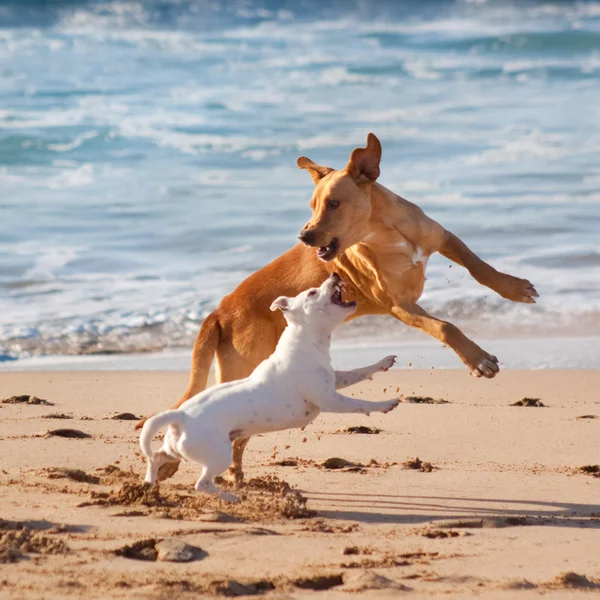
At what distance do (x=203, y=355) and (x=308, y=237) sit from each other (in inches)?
38.2

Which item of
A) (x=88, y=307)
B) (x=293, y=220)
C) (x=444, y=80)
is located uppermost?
(x=444, y=80)

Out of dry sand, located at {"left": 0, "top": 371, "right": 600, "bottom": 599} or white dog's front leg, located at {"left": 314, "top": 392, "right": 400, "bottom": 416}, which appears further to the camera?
white dog's front leg, located at {"left": 314, "top": 392, "right": 400, "bottom": 416}

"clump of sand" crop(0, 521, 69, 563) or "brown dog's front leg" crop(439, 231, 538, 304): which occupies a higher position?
"brown dog's front leg" crop(439, 231, 538, 304)

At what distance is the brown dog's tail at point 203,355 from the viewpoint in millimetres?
6342

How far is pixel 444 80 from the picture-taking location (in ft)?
102

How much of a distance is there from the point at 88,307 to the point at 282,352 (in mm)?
6928

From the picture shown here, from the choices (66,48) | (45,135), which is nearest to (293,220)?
(45,135)

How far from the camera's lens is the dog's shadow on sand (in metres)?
5.54

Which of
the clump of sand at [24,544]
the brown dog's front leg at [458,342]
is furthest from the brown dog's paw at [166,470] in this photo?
the brown dog's front leg at [458,342]

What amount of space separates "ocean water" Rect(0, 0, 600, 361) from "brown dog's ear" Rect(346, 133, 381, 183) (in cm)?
444

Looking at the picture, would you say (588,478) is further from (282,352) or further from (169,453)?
(169,453)

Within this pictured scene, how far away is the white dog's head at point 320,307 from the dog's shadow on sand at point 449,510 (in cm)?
94

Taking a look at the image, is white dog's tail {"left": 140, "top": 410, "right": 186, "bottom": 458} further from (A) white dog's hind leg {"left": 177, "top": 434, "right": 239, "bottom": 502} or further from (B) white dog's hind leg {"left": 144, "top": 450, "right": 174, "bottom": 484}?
(B) white dog's hind leg {"left": 144, "top": 450, "right": 174, "bottom": 484}

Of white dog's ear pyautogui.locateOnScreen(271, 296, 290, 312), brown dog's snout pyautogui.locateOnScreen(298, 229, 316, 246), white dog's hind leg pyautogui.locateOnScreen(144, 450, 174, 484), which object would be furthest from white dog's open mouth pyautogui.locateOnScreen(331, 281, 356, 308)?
white dog's hind leg pyautogui.locateOnScreen(144, 450, 174, 484)
